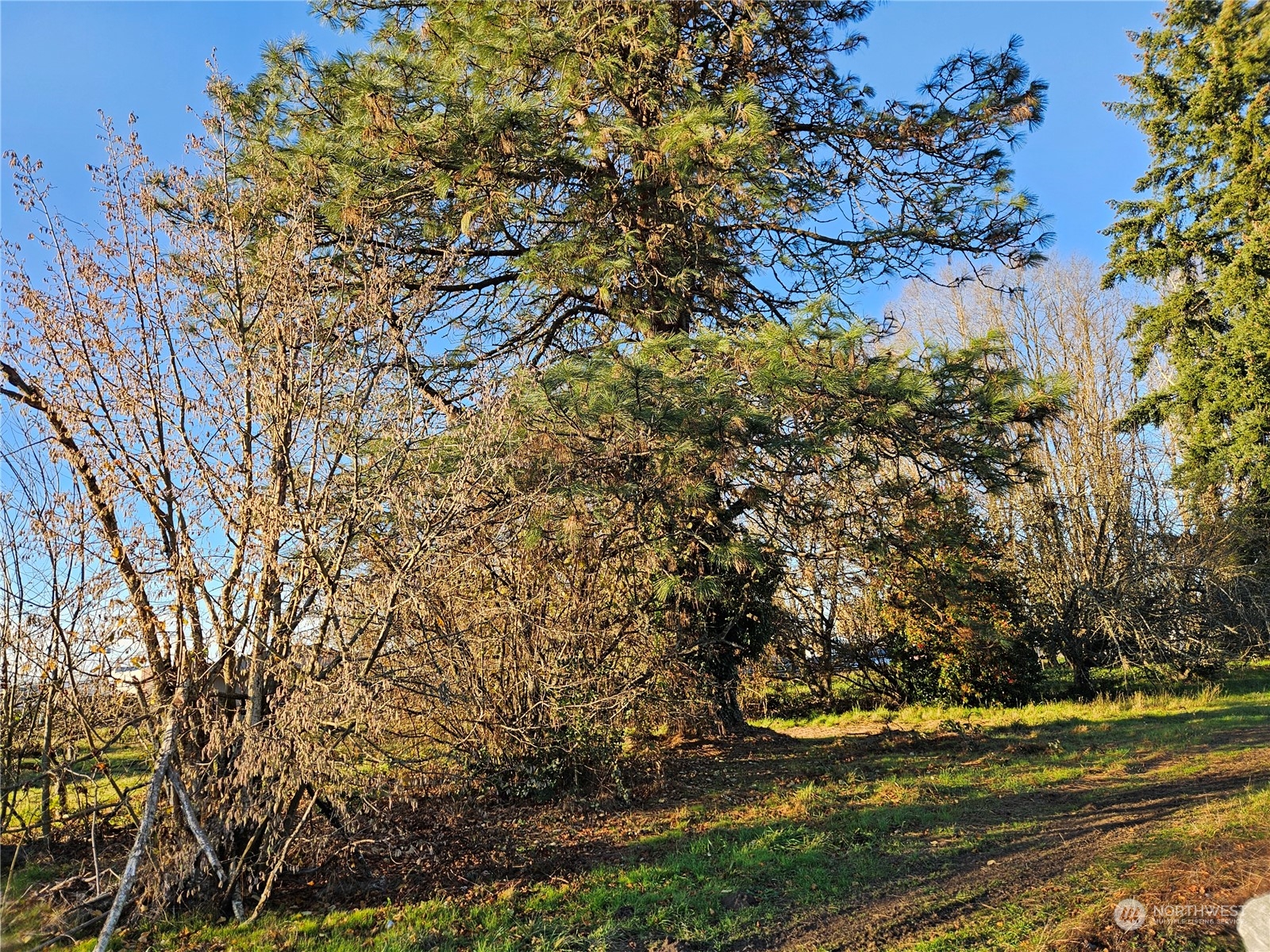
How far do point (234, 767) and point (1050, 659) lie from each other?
566 inches

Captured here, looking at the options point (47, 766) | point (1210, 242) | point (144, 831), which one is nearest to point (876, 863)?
point (144, 831)

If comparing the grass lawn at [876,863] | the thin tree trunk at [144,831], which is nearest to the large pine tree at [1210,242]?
the grass lawn at [876,863]

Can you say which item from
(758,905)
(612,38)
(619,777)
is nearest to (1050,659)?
(619,777)

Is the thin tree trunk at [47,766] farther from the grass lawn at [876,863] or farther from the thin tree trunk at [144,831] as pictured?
the grass lawn at [876,863]

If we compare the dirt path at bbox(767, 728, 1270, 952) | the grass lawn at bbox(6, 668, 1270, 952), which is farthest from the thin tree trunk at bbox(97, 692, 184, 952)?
the dirt path at bbox(767, 728, 1270, 952)

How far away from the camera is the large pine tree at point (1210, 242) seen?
1636 centimetres

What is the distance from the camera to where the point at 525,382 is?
18.7 ft

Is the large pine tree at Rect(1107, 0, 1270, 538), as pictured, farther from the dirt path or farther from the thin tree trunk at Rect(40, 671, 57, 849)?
the thin tree trunk at Rect(40, 671, 57, 849)

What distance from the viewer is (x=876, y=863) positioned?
508cm

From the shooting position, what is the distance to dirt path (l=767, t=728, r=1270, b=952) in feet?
13.5

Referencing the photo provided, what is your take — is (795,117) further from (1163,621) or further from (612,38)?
(1163,621)

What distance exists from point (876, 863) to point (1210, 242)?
61.8 ft

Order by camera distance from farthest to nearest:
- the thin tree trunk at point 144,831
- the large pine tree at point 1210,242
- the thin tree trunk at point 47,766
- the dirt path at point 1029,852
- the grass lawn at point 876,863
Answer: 1. the large pine tree at point 1210,242
2. the thin tree trunk at point 47,766
3. the dirt path at point 1029,852
4. the grass lawn at point 876,863
5. the thin tree trunk at point 144,831

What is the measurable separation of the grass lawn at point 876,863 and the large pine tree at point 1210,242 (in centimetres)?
1134
